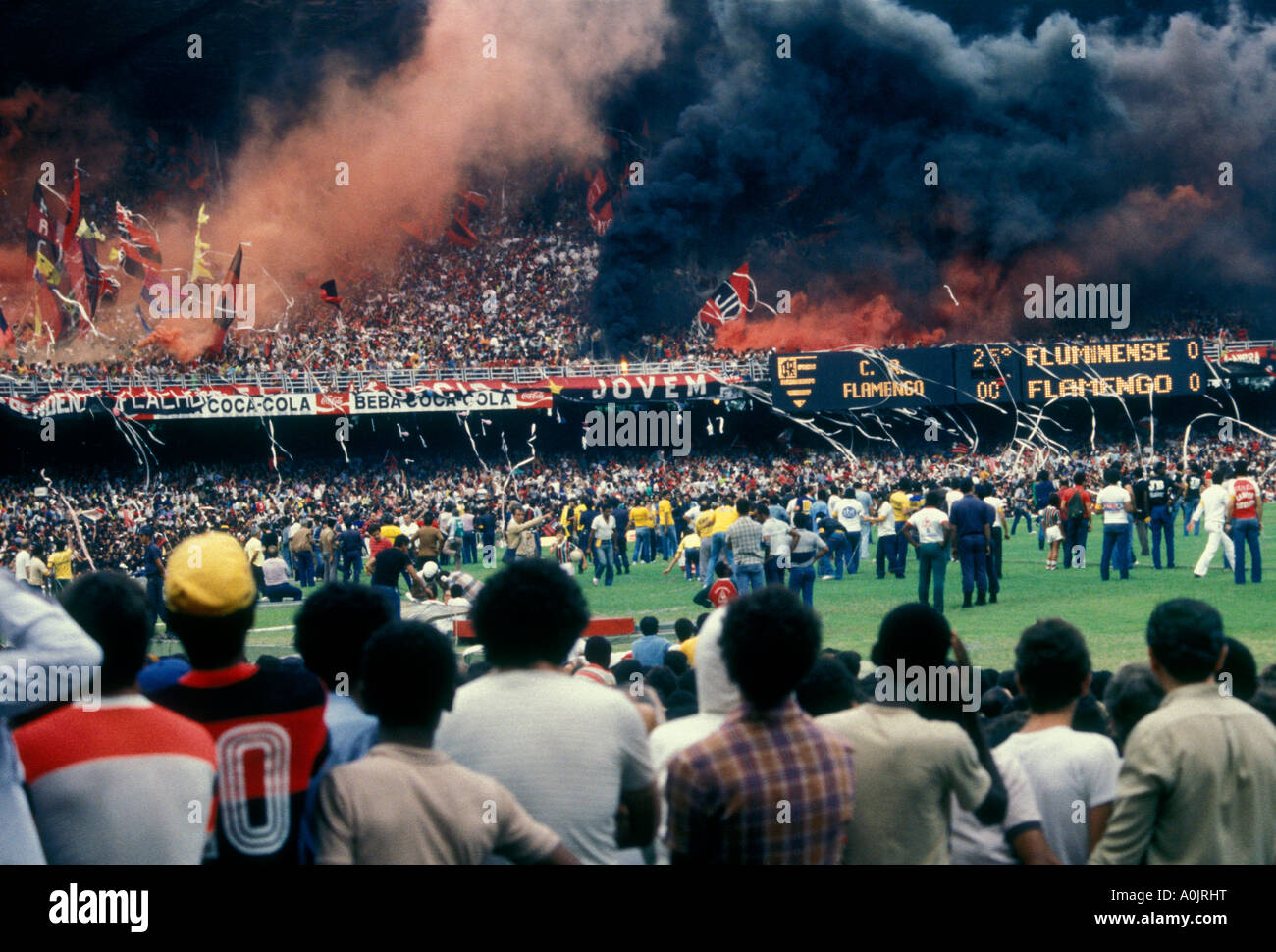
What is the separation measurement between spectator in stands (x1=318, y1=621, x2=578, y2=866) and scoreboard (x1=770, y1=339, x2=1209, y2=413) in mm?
36843

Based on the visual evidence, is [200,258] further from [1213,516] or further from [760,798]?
[760,798]

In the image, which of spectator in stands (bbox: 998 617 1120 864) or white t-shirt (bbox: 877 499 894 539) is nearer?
spectator in stands (bbox: 998 617 1120 864)

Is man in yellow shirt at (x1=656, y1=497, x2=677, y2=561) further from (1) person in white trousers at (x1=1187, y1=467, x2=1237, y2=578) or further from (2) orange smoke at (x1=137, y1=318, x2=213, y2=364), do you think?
(2) orange smoke at (x1=137, y1=318, x2=213, y2=364)

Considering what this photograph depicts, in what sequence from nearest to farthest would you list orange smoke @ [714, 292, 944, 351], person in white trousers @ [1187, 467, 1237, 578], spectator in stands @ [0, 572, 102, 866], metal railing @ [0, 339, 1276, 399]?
spectator in stands @ [0, 572, 102, 866] < person in white trousers @ [1187, 467, 1237, 578] < metal railing @ [0, 339, 1276, 399] < orange smoke @ [714, 292, 944, 351]

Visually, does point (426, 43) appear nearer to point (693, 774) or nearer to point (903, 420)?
point (903, 420)

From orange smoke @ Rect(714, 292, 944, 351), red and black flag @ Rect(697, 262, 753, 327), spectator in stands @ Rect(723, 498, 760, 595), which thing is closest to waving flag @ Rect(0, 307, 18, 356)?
red and black flag @ Rect(697, 262, 753, 327)

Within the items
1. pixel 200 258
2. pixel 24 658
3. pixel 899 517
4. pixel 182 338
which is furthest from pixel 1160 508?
pixel 182 338

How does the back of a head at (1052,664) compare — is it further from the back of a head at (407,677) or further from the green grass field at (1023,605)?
the green grass field at (1023,605)

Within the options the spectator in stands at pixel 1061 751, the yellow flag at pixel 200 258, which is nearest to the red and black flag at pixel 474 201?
the yellow flag at pixel 200 258

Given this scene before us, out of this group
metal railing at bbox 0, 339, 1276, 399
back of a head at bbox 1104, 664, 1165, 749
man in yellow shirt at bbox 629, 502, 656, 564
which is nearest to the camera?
back of a head at bbox 1104, 664, 1165, 749

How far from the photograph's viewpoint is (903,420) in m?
42.7

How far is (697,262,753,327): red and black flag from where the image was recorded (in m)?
52.6

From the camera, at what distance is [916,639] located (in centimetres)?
355

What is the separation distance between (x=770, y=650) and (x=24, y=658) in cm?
183
